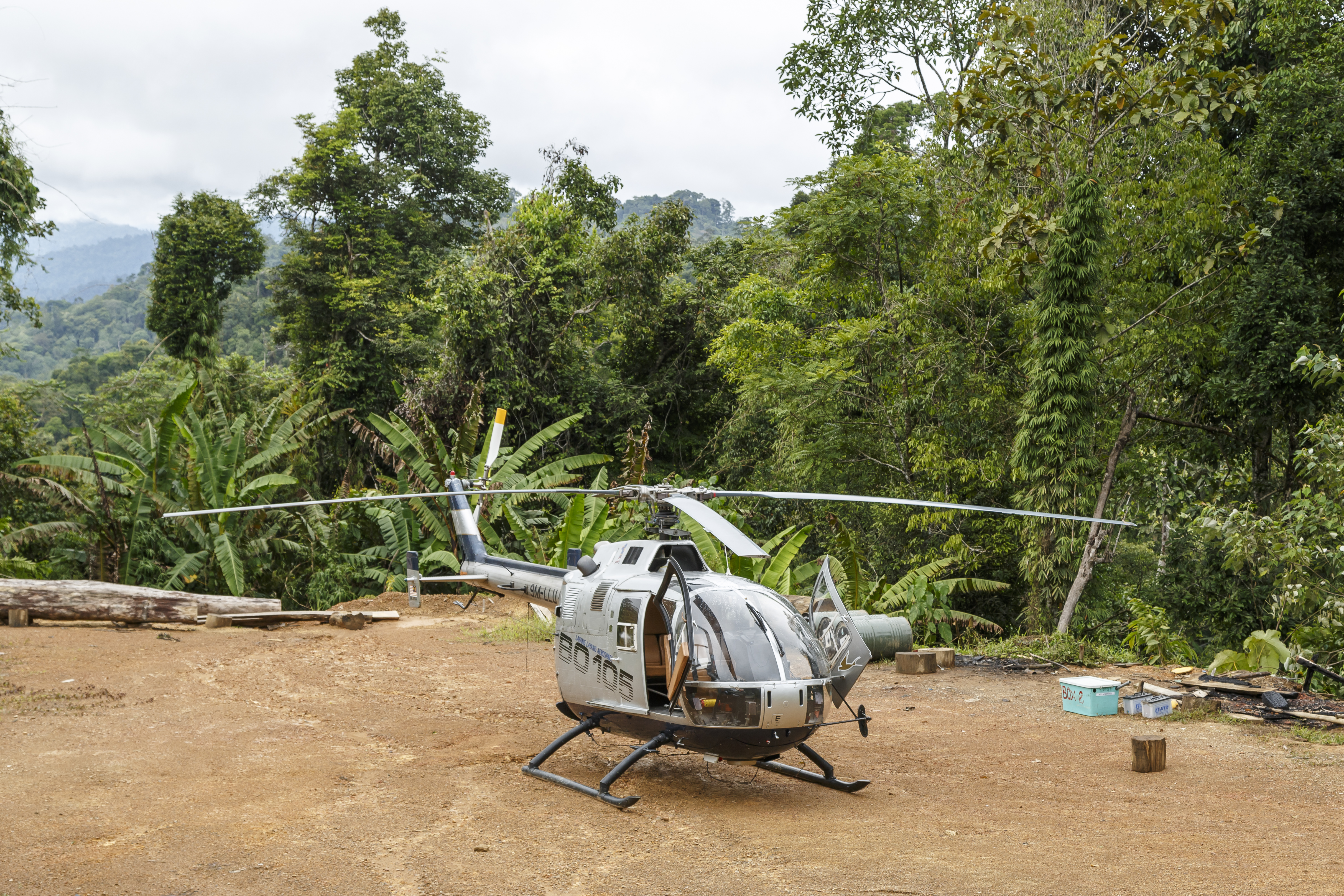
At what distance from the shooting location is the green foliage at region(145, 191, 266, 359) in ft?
80.7

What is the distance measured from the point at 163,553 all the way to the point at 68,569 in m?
1.71

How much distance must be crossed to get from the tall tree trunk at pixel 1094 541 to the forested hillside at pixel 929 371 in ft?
0.22

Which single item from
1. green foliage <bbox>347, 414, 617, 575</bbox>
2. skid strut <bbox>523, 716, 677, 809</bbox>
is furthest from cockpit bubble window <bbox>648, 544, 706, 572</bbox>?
green foliage <bbox>347, 414, 617, 575</bbox>

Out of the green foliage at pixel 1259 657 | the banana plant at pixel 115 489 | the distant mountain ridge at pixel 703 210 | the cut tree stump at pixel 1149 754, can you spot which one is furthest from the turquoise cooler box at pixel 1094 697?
the distant mountain ridge at pixel 703 210

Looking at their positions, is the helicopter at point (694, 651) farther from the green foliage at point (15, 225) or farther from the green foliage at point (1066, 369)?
the green foliage at point (15, 225)

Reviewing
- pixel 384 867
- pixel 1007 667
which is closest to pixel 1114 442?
pixel 1007 667

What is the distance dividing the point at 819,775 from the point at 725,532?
2.35m

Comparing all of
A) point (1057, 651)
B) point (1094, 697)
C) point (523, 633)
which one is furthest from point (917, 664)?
point (523, 633)

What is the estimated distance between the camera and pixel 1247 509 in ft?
39.1

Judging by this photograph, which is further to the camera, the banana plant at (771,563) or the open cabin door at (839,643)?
the banana plant at (771,563)

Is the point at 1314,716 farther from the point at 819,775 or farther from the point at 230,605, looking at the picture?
the point at 230,605

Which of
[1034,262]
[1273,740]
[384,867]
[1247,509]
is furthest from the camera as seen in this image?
[1034,262]

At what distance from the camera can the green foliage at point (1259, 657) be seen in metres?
10.5

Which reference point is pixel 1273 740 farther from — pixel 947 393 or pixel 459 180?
pixel 459 180
